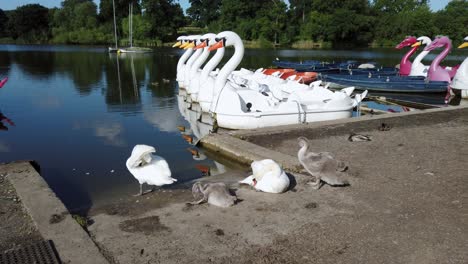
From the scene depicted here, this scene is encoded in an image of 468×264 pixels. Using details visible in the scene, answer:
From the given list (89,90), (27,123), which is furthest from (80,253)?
(89,90)

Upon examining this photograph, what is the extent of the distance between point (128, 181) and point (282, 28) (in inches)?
3231

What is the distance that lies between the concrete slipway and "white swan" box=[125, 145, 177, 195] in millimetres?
244

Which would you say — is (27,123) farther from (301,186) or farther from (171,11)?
(171,11)

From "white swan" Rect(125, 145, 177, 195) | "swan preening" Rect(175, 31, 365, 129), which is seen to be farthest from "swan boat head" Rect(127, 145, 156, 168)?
"swan preening" Rect(175, 31, 365, 129)

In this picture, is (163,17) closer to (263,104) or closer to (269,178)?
(263,104)

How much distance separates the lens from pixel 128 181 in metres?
8.02

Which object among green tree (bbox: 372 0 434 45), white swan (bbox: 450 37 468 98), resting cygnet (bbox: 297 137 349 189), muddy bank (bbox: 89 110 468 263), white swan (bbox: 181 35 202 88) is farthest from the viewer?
green tree (bbox: 372 0 434 45)

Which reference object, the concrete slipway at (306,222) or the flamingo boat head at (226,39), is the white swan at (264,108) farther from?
the concrete slipway at (306,222)

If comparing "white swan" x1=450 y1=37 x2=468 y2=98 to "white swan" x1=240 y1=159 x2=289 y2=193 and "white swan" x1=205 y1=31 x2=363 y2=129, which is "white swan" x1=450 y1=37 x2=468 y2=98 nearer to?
"white swan" x1=205 y1=31 x2=363 y2=129

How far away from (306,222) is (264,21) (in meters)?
81.9

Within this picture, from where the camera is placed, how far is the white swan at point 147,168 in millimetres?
5969

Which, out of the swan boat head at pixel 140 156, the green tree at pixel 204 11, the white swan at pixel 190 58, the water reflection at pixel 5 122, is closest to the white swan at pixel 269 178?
the swan boat head at pixel 140 156

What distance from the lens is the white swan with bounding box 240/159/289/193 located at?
19.1 ft

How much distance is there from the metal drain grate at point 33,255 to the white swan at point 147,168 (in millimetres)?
1876
